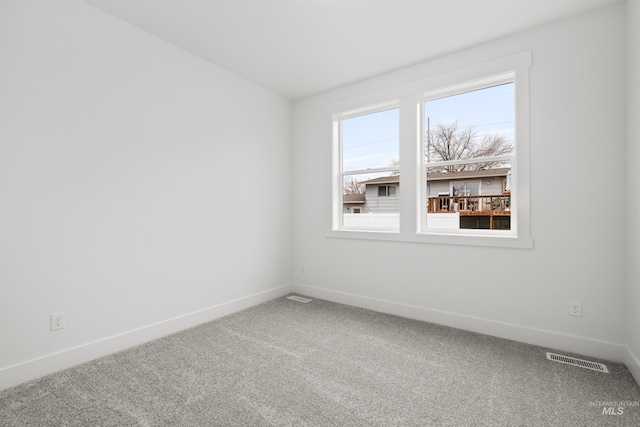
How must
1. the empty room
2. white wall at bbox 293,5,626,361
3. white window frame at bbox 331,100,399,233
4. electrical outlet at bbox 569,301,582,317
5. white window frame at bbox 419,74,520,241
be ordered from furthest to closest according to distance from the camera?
white window frame at bbox 331,100,399,233 → white window frame at bbox 419,74,520,241 → electrical outlet at bbox 569,301,582,317 → white wall at bbox 293,5,626,361 → the empty room

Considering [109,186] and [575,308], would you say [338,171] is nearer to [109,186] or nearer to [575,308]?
[109,186]

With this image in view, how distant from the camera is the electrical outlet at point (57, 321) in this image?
2.12 m

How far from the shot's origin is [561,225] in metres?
2.43

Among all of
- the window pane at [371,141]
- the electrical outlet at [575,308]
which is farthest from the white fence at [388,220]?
the electrical outlet at [575,308]

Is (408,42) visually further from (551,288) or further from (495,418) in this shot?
(495,418)

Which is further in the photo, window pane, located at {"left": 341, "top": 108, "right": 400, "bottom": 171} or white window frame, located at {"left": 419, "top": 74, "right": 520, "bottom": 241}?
window pane, located at {"left": 341, "top": 108, "right": 400, "bottom": 171}

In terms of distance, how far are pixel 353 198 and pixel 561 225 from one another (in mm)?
2084

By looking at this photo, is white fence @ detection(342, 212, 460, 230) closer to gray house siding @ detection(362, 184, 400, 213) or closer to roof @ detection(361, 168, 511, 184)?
gray house siding @ detection(362, 184, 400, 213)

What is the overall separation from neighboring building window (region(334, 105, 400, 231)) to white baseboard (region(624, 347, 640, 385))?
202cm

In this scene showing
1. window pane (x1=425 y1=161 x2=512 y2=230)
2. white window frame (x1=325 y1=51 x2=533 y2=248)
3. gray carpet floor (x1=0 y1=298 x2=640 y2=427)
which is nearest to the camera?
gray carpet floor (x1=0 y1=298 x2=640 y2=427)

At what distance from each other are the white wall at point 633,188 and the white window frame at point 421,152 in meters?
0.60

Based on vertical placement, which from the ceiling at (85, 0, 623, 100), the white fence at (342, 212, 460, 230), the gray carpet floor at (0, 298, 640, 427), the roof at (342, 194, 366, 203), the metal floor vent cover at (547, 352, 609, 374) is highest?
the ceiling at (85, 0, 623, 100)

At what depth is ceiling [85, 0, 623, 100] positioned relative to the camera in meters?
2.28

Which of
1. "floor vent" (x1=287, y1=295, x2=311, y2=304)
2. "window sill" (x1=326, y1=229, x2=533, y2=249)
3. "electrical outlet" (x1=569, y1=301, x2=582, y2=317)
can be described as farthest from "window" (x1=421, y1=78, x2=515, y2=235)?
"floor vent" (x1=287, y1=295, x2=311, y2=304)
